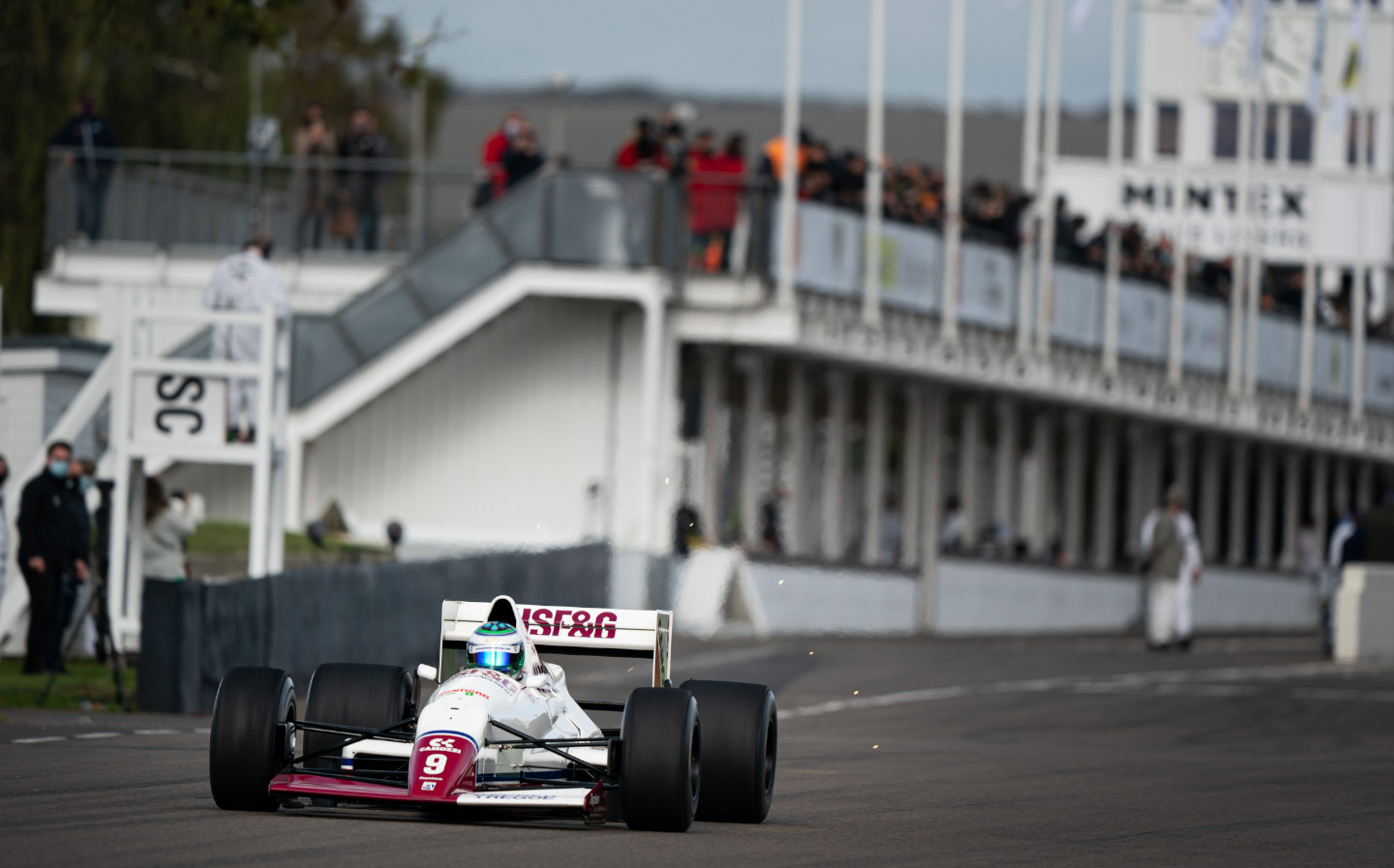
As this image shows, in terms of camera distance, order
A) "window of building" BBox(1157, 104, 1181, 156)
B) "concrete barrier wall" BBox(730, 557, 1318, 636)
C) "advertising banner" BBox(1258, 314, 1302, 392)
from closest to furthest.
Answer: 1. "concrete barrier wall" BBox(730, 557, 1318, 636)
2. "advertising banner" BBox(1258, 314, 1302, 392)
3. "window of building" BBox(1157, 104, 1181, 156)

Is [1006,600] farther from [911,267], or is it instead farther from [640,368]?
[640,368]

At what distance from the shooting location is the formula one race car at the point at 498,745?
10.0m

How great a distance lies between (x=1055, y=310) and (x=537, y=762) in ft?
87.2

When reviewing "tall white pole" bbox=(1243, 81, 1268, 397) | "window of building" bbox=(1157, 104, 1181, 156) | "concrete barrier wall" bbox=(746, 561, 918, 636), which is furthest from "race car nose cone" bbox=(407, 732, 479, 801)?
"window of building" bbox=(1157, 104, 1181, 156)

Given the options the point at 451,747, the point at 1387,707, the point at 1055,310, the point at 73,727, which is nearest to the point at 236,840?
the point at 451,747

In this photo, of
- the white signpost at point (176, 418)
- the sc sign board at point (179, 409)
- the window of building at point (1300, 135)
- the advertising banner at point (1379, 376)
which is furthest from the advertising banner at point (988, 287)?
the window of building at point (1300, 135)

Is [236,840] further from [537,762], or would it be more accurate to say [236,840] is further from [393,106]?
[393,106]

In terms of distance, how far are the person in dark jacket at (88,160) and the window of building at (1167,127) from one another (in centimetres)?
3318

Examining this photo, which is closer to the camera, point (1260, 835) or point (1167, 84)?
point (1260, 835)

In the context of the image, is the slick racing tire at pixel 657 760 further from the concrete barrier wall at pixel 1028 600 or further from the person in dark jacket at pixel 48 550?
the concrete barrier wall at pixel 1028 600

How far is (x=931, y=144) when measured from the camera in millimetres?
85500

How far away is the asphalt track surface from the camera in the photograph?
9.85m

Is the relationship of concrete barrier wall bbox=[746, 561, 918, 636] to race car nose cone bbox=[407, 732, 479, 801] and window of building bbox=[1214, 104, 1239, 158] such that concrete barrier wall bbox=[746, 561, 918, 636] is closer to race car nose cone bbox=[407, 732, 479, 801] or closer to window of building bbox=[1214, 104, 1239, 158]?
race car nose cone bbox=[407, 732, 479, 801]

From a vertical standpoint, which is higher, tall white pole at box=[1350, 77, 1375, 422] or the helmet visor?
tall white pole at box=[1350, 77, 1375, 422]
